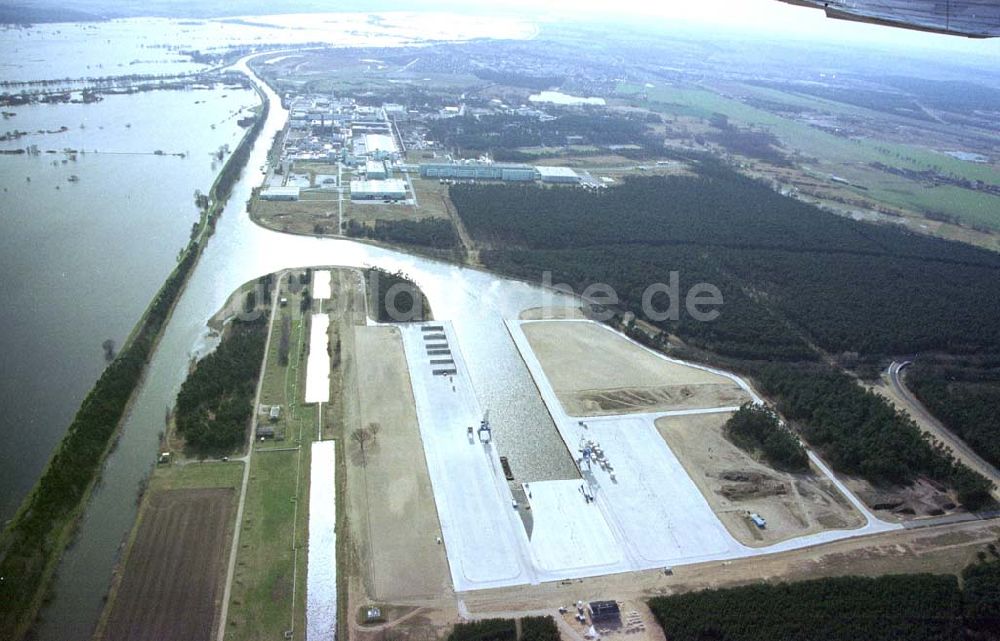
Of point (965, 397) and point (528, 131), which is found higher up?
point (528, 131)

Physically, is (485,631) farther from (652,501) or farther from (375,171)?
(375,171)

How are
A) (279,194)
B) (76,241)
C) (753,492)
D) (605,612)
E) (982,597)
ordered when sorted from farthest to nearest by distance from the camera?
(279,194) → (76,241) → (753,492) → (982,597) → (605,612)

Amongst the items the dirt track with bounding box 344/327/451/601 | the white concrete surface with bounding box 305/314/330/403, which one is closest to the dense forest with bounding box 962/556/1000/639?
the dirt track with bounding box 344/327/451/601

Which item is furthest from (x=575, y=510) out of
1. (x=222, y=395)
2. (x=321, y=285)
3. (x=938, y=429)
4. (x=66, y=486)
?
(x=321, y=285)

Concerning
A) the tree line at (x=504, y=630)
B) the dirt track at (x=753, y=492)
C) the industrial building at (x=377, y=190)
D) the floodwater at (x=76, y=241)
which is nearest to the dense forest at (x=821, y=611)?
the dirt track at (x=753, y=492)

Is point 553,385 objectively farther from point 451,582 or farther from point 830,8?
point 830,8

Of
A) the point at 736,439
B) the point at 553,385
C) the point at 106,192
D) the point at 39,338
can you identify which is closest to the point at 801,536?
the point at 736,439

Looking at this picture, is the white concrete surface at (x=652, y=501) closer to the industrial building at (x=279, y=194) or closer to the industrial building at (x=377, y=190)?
the industrial building at (x=377, y=190)
